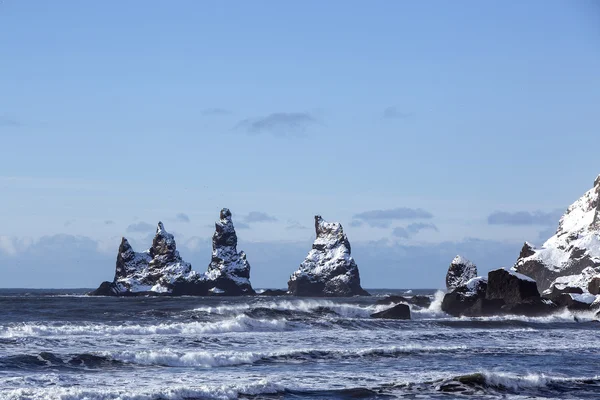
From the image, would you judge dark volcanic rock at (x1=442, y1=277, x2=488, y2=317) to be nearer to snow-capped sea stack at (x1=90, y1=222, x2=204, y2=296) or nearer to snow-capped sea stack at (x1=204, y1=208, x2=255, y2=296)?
snow-capped sea stack at (x1=90, y1=222, x2=204, y2=296)

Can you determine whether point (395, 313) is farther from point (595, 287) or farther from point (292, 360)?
point (292, 360)

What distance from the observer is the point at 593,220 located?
125438 millimetres

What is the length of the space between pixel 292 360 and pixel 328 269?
4975 inches

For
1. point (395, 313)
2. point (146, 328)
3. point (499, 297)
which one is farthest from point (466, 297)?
point (146, 328)

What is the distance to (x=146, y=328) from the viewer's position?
174 feet

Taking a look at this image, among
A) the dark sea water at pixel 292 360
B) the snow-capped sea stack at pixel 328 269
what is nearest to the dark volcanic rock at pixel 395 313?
the dark sea water at pixel 292 360

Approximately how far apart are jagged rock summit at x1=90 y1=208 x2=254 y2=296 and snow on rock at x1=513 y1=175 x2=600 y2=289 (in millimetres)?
57373

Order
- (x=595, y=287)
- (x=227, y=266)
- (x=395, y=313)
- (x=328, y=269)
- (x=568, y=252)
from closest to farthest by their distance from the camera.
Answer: (x=395, y=313) < (x=595, y=287) < (x=568, y=252) < (x=227, y=266) < (x=328, y=269)

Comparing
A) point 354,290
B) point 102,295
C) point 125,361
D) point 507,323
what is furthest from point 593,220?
point 125,361

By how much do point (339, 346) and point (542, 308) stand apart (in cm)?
3580

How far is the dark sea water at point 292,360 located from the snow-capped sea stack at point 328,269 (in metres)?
101

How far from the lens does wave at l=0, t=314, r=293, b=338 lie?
49.6 metres

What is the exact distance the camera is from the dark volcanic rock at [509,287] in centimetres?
7546

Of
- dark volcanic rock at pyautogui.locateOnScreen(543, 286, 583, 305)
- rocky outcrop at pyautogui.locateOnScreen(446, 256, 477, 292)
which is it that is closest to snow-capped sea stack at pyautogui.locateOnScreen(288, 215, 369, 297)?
rocky outcrop at pyautogui.locateOnScreen(446, 256, 477, 292)
